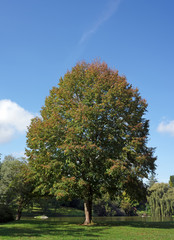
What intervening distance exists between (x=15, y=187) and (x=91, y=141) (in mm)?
17357

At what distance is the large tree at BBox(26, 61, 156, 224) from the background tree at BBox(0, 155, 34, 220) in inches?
285

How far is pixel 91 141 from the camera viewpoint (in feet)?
85.7

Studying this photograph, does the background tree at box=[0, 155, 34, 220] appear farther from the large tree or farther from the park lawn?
Answer: the park lawn

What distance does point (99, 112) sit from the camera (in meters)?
26.5

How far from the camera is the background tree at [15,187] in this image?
1404 inches

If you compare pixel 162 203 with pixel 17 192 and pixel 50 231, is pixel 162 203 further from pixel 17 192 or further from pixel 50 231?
pixel 50 231

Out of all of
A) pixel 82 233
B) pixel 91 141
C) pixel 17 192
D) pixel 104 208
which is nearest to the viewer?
pixel 82 233

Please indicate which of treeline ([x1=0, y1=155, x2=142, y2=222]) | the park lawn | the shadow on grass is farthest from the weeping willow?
the shadow on grass

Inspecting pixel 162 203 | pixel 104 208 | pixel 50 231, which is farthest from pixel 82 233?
pixel 104 208

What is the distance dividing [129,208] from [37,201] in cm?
Answer: 5547

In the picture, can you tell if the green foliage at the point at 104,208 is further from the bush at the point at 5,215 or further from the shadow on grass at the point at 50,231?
the shadow on grass at the point at 50,231

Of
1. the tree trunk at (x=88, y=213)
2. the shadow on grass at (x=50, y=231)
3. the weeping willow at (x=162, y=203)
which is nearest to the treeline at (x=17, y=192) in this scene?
the tree trunk at (x=88, y=213)

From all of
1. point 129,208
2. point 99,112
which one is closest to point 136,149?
point 99,112

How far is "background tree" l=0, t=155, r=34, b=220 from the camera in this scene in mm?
35656
